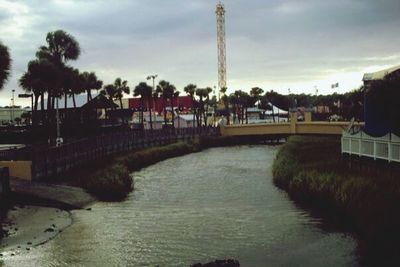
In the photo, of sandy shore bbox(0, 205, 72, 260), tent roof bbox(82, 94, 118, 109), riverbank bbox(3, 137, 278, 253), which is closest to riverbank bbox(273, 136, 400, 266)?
riverbank bbox(3, 137, 278, 253)

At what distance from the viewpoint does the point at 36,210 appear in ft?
96.1

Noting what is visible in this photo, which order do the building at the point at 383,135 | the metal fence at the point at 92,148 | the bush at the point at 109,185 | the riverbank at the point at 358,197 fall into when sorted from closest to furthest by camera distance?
the riverbank at the point at 358,197
the building at the point at 383,135
the bush at the point at 109,185
the metal fence at the point at 92,148

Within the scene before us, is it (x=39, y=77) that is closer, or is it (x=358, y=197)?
(x=358, y=197)

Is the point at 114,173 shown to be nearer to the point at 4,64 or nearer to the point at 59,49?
the point at 4,64

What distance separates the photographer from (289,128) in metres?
90.4

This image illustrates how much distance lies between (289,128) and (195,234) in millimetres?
67949

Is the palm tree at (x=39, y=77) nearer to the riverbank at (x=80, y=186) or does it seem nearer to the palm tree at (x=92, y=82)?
the riverbank at (x=80, y=186)

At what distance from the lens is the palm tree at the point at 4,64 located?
117ft

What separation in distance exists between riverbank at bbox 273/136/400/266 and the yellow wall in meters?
18.5

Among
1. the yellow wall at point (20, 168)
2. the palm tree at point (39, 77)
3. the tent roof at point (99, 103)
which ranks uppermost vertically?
the palm tree at point (39, 77)

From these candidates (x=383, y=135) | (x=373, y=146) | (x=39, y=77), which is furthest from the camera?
(x=39, y=77)

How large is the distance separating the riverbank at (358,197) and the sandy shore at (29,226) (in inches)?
580

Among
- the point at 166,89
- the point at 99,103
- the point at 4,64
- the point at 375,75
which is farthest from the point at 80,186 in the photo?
the point at 166,89

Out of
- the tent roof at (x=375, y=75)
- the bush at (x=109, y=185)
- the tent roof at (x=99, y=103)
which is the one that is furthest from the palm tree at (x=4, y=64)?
the tent roof at (x=99, y=103)
